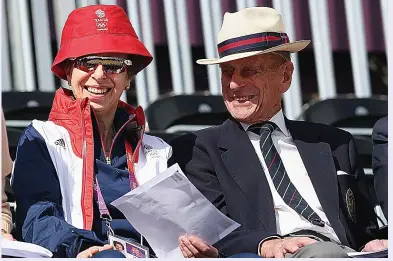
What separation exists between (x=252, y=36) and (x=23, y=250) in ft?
4.79

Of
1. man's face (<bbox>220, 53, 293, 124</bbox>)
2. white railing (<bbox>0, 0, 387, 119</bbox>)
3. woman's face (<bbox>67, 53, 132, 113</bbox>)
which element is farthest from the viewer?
white railing (<bbox>0, 0, 387, 119</bbox>)

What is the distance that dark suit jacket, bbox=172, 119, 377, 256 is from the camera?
4.68m

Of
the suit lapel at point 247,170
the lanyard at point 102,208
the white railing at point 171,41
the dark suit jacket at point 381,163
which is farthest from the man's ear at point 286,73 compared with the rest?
the white railing at point 171,41

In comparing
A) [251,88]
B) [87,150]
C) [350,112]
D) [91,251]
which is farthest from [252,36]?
[350,112]

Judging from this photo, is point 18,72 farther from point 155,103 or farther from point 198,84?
point 198,84

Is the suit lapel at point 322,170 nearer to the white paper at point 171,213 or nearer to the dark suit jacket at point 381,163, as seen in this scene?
the dark suit jacket at point 381,163

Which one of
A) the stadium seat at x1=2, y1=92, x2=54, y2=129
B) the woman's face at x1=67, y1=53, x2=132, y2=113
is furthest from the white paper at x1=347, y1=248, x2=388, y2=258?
the stadium seat at x1=2, y1=92, x2=54, y2=129

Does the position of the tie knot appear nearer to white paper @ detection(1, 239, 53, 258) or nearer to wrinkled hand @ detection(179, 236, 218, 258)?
wrinkled hand @ detection(179, 236, 218, 258)

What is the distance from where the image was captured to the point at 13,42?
712cm

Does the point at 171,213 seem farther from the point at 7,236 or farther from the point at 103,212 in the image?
the point at 7,236

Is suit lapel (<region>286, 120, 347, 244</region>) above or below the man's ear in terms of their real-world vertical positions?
below

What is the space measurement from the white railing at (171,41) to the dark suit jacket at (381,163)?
8.64 ft

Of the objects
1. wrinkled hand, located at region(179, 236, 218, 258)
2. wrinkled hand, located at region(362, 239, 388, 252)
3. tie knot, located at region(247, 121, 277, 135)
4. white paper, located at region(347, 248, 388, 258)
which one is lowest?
wrinkled hand, located at region(362, 239, 388, 252)

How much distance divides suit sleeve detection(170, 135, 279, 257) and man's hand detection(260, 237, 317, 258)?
0.11 ft
